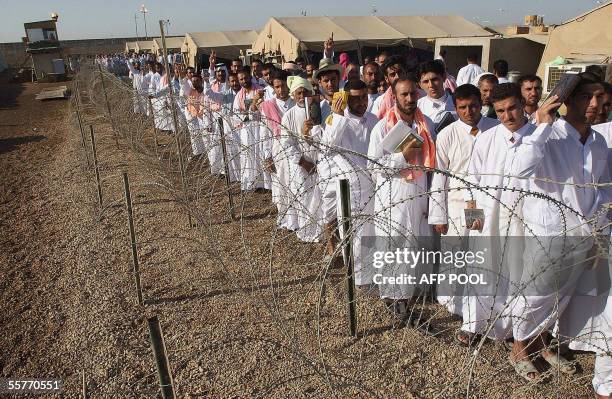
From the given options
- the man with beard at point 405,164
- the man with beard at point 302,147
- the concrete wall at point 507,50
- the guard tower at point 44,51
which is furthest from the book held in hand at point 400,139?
the guard tower at point 44,51

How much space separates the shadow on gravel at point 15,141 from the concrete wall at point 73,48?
95.7 ft

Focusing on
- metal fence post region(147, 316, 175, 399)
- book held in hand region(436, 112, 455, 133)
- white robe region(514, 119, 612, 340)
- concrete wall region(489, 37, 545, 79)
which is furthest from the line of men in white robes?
concrete wall region(489, 37, 545, 79)

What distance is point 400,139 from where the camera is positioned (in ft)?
10.8

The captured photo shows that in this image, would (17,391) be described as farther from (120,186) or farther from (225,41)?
(225,41)

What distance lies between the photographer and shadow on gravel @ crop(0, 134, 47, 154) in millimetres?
11352

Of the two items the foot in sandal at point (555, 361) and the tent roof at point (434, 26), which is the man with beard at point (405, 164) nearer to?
the foot in sandal at point (555, 361)

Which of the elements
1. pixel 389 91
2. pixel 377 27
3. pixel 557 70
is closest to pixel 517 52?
pixel 557 70

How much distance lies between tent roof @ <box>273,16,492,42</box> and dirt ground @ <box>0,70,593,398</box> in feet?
45.7

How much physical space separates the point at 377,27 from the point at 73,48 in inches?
2152

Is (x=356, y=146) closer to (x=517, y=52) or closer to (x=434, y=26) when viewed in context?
Answer: (x=517, y=52)

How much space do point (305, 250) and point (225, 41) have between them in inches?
876

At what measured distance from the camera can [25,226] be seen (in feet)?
20.4

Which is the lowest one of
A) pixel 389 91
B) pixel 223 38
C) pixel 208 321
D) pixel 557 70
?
pixel 208 321

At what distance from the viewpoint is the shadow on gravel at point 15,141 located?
11.4 metres
